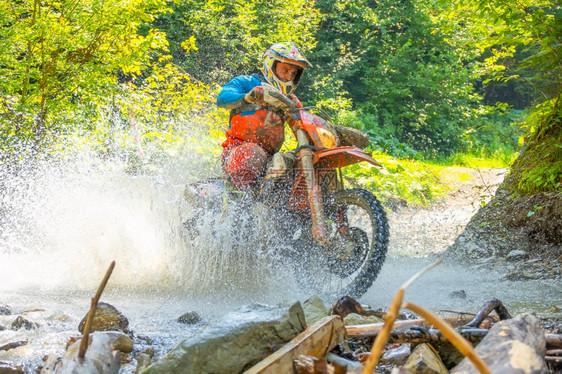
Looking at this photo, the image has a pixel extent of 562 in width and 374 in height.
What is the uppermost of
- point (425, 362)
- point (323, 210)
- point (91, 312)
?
point (91, 312)

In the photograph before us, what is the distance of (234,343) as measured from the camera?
94.8 inches

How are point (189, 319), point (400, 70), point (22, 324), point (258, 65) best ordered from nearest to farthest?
point (22, 324) → point (189, 319) → point (258, 65) → point (400, 70)

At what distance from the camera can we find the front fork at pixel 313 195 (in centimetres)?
462

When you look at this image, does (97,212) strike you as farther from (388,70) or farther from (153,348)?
(388,70)

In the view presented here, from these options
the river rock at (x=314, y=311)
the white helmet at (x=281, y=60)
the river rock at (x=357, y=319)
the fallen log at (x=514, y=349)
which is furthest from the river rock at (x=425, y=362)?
the white helmet at (x=281, y=60)

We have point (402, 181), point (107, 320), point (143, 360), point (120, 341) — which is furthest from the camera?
point (402, 181)

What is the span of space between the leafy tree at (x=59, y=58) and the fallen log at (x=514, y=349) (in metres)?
6.71

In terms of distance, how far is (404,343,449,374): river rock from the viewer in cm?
218

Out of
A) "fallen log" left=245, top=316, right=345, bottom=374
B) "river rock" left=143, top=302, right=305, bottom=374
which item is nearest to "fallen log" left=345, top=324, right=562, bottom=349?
"fallen log" left=245, top=316, right=345, bottom=374

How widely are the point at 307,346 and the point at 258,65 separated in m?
13.6

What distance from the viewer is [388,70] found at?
20.5 metres

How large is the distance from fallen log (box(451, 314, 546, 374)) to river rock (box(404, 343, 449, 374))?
33cm

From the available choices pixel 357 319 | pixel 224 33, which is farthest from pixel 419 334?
pixel 224 33

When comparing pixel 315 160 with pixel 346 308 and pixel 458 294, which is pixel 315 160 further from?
pixel 346 308
